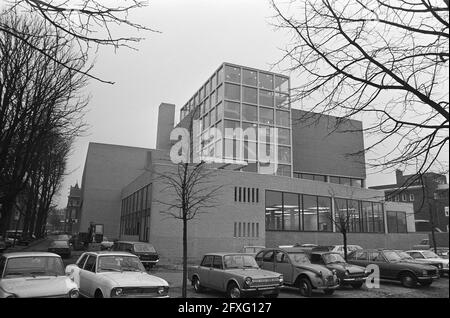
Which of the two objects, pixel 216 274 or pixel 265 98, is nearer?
pixel 216 274

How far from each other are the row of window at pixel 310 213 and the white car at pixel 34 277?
26.6 meters

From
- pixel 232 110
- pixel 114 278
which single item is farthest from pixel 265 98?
pixel 114 278

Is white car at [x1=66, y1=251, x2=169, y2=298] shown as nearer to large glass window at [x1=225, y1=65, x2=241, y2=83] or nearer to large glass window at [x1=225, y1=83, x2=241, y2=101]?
large glass window at [x1=225, y1=83, x2=241, y2=101]

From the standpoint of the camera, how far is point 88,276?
10.9 m

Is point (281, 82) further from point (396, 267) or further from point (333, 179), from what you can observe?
point (396, 267)

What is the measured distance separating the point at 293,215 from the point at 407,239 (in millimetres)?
19166

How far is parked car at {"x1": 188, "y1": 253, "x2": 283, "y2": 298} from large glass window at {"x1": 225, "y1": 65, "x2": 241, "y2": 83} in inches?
1404

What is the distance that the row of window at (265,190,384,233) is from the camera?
36.1 metres

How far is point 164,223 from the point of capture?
102 ft

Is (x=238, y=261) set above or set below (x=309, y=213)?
below

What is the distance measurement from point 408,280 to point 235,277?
8.96 metres

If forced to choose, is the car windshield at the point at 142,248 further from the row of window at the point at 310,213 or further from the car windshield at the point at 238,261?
the row of window at the point at 310,213

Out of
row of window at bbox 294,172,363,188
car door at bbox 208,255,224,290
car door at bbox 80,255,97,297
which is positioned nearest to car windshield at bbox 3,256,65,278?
car door at bbox 80,255,97,297
